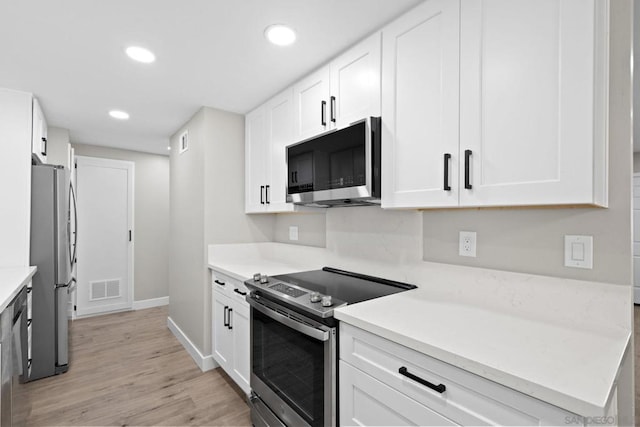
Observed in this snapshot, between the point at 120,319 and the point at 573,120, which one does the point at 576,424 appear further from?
the point at 120,319

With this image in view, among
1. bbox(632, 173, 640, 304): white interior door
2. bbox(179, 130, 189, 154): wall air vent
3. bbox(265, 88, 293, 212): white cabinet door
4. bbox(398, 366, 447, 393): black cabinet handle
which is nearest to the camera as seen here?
bbox(398, 366, 447, 393): black cabinet handle

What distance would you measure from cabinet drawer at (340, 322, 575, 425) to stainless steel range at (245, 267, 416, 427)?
18cm

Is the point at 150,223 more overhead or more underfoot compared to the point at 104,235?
more overhead

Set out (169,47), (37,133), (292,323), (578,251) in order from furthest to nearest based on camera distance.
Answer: (37,133)
(169,47)
(292,323)
(578,251)

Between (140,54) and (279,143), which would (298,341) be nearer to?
(279,143)

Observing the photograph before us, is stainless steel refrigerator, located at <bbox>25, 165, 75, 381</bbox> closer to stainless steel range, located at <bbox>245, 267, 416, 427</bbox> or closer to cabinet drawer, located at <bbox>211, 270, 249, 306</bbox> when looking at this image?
cabinet drawer, located at <bbox>211, 270, 249, 306</bbox>

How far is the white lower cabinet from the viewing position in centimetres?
218

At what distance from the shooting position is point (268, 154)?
2602 mm

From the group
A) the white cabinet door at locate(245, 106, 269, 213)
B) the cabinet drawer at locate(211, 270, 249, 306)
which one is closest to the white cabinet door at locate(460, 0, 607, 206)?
the cabinet drawer at locate(211, 270, 249, 306)

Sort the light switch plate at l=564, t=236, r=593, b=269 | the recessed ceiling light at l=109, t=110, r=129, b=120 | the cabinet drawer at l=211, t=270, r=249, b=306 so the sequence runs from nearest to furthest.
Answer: the light switch plate at l=564, t=236, r=593, b=269 < the cabinet drawer at l=211, t=270, r=249, b=306 < the recessed ceiling light at l=109, t=110, r=129, b=120

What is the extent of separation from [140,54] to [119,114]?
1378 mm

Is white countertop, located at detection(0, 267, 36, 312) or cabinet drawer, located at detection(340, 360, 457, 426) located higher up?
white countertop, located at detection(0, 267, 36, 312)

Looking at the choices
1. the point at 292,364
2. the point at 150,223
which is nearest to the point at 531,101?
the point at 292,364

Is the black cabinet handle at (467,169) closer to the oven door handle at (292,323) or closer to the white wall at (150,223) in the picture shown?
the oven door handle at (292,323)
